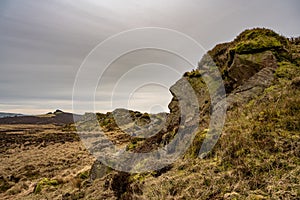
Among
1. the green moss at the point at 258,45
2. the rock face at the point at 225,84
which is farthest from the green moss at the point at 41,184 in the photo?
the green moss at the point at 258,45

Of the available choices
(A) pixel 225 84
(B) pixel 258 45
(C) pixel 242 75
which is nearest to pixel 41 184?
(A) pixel 225 84

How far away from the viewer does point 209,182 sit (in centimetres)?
611

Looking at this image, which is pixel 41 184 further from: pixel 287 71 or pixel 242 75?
pixel 287 71

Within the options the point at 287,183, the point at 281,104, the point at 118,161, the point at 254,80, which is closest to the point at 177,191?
the point at 287,183

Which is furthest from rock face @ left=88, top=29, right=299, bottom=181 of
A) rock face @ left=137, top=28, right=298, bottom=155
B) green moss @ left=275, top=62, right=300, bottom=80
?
green moss @ left=275, top=62, right=300, bottom=80

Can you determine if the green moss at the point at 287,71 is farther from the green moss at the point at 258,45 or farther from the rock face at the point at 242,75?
the green moss at the point at 258,45

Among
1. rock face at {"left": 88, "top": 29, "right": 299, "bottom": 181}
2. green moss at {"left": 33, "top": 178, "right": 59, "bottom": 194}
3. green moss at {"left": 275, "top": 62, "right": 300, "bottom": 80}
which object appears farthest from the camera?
green moss at {"left": 33, "top": 178, "right": 59, "bottom": 194}

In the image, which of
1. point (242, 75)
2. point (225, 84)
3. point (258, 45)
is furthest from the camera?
point (225, 84)

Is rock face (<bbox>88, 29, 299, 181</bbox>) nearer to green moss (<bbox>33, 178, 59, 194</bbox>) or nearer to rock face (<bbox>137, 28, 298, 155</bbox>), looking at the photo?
rock face (<bbox>137, 28, 298, 155</bbox>)

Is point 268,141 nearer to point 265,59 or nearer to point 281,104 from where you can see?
point 281,104

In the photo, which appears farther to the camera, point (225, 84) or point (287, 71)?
point (225, 84)

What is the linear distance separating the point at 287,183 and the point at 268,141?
1867mm

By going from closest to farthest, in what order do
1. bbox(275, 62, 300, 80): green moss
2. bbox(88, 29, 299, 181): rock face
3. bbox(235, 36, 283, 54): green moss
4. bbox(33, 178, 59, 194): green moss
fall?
bbox(275, 62, 300, 80): green moss → bbox(88, 29, 299, 181): rock face → bbox(235, 36, 283, 54): green moss → bbox(33, 178, 59, 194): green moss

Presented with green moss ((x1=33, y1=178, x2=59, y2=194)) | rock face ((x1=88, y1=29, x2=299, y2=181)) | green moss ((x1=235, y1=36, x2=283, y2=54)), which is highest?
green moss ((x1=235, y1=36, x2=283, y2=54))
